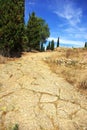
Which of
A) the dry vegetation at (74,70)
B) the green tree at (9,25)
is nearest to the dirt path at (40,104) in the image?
the dry vegetation at (74,70)

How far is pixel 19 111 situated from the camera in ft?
24.0

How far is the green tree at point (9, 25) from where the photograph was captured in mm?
17547

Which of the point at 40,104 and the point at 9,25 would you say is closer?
the point at 40,104

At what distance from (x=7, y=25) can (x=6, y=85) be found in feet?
31.0

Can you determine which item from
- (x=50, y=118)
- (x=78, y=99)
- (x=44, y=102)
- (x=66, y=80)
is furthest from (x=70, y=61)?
(x=50, y=118)

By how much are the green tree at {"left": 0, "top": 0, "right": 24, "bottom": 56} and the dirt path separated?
707cm

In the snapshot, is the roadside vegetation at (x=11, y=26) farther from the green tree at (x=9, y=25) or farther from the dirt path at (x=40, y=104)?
the dirt path at (x=40, y=104)

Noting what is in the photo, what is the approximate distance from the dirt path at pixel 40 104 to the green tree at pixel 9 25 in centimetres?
707

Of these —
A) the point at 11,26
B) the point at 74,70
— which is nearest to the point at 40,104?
the point at 74,70

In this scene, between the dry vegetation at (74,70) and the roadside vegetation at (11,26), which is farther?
the roadside vegetation at (11,26)

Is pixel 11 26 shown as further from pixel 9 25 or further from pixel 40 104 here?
pixel 40 104

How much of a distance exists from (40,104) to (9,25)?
11.7 m

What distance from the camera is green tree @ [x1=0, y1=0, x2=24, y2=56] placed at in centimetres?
1755

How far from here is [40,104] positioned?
7918mm
